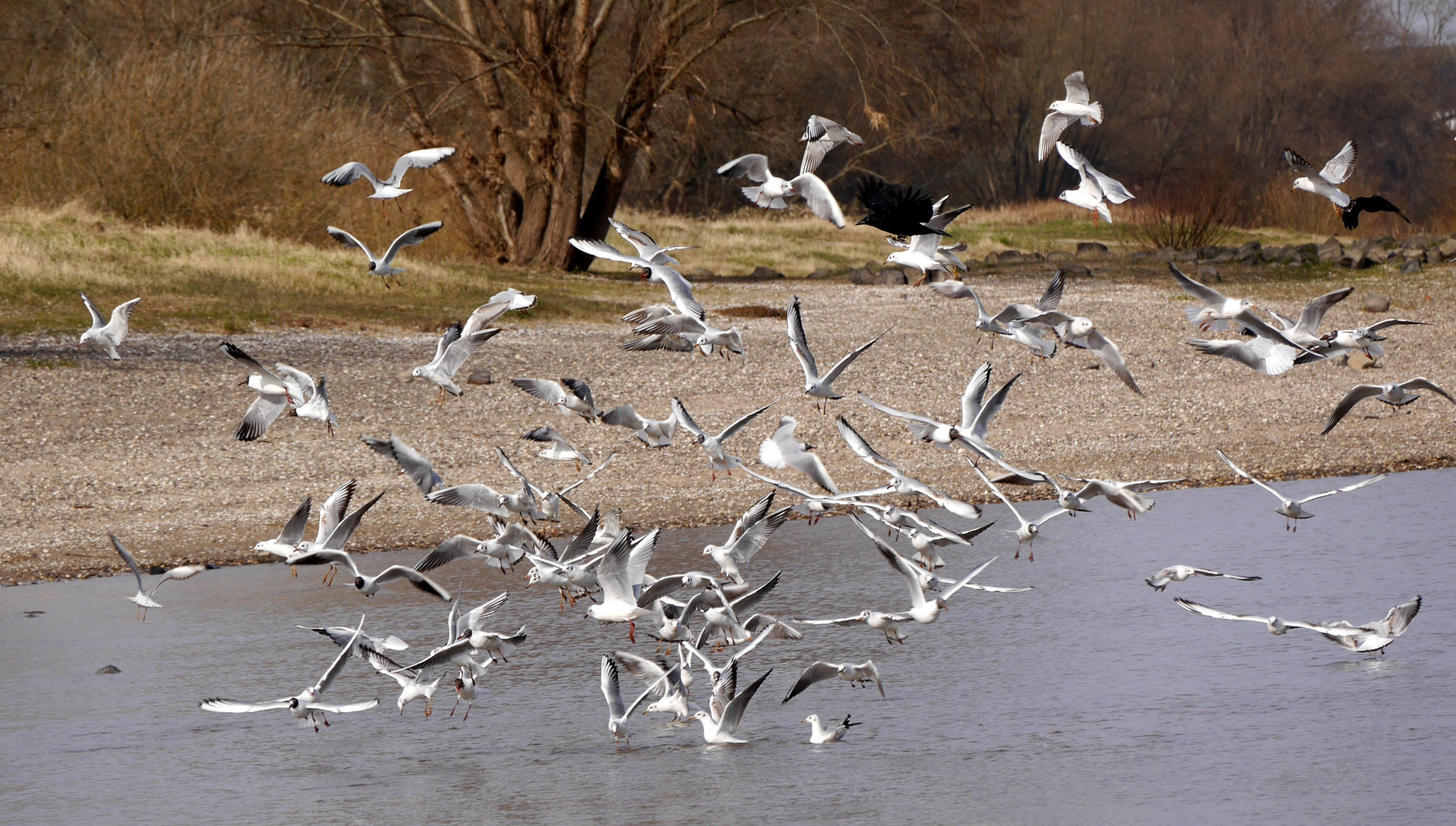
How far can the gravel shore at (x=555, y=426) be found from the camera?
12.4m

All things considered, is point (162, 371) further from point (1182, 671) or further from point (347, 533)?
point (1182, 671)

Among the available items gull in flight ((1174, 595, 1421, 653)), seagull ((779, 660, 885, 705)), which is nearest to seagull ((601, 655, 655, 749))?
seagull ((779, 660, 885, 705))

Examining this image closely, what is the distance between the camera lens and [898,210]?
9047 millimetres

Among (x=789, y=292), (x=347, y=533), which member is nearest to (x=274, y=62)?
(x=789, y=292)

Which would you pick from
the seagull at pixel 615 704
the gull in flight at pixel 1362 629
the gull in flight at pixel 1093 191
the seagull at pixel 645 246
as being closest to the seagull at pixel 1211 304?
the gull in flight at pixel 1093 191

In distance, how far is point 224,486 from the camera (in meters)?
12.9

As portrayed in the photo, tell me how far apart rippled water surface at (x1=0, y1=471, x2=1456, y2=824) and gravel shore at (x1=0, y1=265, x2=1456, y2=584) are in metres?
1.39

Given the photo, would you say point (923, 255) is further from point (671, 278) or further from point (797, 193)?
point (671, 278)

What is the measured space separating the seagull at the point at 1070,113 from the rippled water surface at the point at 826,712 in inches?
118

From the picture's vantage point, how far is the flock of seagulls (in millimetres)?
7863

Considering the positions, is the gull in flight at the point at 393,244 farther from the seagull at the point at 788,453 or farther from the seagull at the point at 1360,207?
the seagull at the point at 1360,207

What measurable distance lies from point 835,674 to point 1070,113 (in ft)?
13.7

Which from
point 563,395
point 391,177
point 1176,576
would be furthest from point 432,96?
point 1176,576

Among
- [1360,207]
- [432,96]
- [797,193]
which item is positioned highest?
[1360,207]
